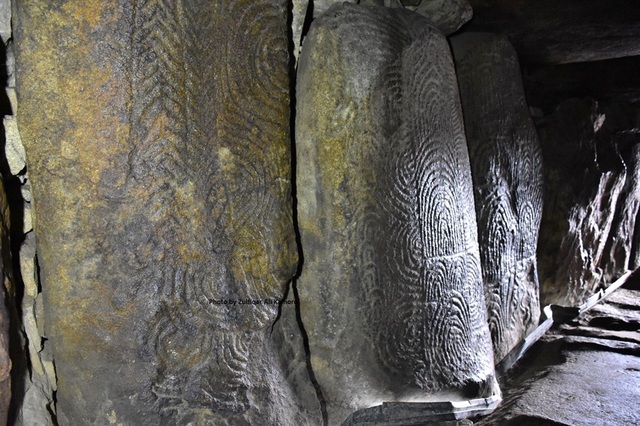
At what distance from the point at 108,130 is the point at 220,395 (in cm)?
75

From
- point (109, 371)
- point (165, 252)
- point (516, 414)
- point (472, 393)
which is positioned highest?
point (165, 252)

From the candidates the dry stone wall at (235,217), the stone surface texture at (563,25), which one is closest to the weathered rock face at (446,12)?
the dry stone wall at (235,217)

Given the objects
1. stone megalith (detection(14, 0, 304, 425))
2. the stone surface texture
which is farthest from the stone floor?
the stone surface texture

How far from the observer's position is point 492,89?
2645mm

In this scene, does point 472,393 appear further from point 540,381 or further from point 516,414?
point 540,381

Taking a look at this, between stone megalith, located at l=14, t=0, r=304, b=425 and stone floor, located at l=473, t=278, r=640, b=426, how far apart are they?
122 centimetres

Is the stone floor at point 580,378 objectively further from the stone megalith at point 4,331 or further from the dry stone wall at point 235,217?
the stone megalith at point 4,331

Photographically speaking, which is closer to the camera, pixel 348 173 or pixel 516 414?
pixel 348 173

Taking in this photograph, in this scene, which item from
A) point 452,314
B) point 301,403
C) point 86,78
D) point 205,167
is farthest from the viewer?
point 452,314

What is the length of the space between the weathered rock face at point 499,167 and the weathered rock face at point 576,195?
0.54 meters

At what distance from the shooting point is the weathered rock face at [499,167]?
2.57 metres

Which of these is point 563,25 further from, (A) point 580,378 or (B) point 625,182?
(B) point 625,182

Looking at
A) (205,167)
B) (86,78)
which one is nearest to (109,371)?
(205,167)

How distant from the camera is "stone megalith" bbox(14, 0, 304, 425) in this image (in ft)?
4.41
